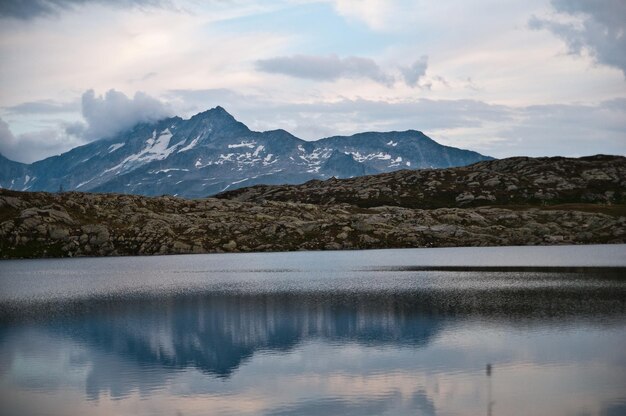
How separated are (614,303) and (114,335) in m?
47.8

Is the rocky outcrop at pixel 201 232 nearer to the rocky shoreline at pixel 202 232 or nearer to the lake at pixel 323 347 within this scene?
the rocky shoreline at pixel 202 232

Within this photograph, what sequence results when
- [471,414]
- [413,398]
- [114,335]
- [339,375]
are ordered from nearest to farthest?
1. [471,414]
2. [413,398]
3. [339,375]
4. [114,335]

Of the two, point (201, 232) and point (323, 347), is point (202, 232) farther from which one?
point (323, 347)

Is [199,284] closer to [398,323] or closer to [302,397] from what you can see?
[398,323]

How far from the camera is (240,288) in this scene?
3546 inches

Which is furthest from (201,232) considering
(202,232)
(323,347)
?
(323,347)

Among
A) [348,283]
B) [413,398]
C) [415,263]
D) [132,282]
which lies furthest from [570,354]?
[415,263]

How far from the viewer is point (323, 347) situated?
47562 millimetres

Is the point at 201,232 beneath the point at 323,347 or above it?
above

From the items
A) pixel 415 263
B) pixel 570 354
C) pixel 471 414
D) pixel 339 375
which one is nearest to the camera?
pixel 471 414

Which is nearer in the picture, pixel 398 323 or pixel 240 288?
pixel 398 323

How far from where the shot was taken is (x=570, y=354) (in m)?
41.9

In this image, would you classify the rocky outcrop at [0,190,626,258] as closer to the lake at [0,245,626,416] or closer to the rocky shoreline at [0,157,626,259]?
the rocky shoreline at [0,157,626,259]

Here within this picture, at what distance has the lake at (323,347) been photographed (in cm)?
3316
